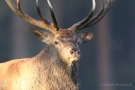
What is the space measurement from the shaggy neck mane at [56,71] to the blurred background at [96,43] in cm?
430

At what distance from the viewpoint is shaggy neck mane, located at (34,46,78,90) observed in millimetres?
5656

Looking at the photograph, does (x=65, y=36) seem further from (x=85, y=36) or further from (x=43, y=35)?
(x=85, y=36)

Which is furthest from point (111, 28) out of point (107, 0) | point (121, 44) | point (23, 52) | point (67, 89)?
point (67, 89)

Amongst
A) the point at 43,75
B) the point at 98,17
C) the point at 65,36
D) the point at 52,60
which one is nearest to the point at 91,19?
the point at 98,17

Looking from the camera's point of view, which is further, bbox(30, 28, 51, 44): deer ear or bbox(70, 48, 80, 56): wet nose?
bbox(30, 28, 51, 44): deer ear

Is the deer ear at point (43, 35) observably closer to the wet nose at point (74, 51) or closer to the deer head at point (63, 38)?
the deer head at point (63, 38)

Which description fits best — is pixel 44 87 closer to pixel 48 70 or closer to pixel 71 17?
pixel 48 70

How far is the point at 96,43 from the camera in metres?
10.4

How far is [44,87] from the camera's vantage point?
5.62 m

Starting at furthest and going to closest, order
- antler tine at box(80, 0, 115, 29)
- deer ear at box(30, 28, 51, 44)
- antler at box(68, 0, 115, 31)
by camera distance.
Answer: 1. antler tine at box(80, 0, 115, 29)
2. antler at box(68, 0, 115, 31)
3. deer ear at box(30, 28, 51, 44)

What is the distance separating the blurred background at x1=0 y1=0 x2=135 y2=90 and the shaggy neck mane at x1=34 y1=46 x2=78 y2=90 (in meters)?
4.30

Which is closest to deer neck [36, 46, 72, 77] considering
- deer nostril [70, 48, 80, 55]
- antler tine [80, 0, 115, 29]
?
deer nostril [70, 48, 80, 55]

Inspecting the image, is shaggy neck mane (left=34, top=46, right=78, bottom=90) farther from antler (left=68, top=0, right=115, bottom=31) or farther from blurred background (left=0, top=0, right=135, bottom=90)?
blurred background (left=0, top=0, right=135, bottom=90)

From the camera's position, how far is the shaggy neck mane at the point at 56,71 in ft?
18.6
